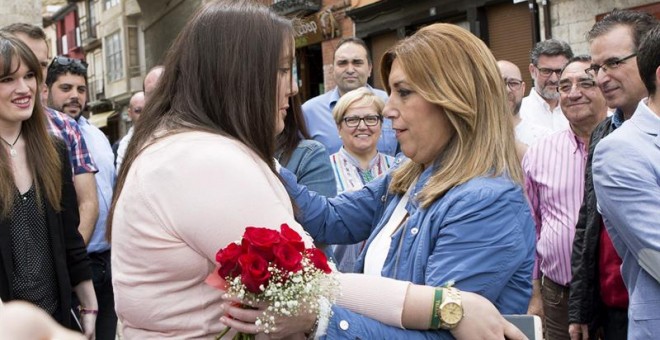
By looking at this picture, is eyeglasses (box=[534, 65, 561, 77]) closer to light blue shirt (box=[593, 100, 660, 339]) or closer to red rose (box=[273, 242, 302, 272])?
light blue shirt (box=[593, 100, 660, 339])

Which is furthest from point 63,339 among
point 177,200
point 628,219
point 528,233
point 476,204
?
point 628,219

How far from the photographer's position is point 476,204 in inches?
95.1

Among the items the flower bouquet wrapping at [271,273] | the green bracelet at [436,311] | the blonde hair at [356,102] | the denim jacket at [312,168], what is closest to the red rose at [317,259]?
the flower bouquet wrapping at [271,273]

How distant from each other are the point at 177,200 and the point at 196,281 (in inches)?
9.4

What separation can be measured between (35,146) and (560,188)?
115 inches

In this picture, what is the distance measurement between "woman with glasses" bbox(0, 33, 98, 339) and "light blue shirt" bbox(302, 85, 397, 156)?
2.46 meters

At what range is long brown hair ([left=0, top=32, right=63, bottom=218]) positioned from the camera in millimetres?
3502

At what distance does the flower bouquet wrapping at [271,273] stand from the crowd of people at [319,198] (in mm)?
51

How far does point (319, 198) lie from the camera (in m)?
3.26

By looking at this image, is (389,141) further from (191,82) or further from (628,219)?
(191,82)

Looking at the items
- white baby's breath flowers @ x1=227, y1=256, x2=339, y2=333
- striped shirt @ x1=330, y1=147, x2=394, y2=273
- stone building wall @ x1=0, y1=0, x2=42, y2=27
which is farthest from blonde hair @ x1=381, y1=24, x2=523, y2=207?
stone building wall @ x1=0, y1=0, x2=42, y2=27

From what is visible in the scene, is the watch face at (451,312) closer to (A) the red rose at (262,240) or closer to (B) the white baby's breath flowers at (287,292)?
(B) the white baby's breath flowers at (287,292)

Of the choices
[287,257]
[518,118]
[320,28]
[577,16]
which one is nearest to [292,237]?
[287,257]

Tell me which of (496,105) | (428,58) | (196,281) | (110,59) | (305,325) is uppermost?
(110,59)
